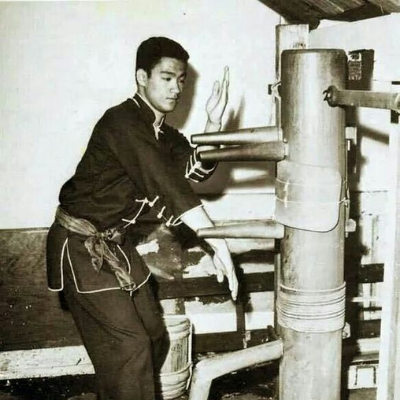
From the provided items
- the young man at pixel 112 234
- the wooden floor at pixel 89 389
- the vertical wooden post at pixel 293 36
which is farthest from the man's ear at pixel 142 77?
the wooden floor at pixel 89 389

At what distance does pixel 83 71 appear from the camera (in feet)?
14.8

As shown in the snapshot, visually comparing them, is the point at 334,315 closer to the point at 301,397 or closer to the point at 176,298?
the point at 301,397

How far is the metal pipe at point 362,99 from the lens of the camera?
1.66 meters

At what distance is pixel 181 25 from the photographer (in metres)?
4.53

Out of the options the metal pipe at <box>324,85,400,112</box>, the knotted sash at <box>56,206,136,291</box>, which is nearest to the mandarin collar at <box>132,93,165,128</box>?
the knotted sash at <box>56,206,136,291</box>

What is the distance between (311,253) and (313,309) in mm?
217

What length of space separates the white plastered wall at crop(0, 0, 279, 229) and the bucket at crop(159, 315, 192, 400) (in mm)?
1179

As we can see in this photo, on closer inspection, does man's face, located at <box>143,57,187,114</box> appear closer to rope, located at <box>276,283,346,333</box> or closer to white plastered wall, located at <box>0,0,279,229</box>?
white plastered wall, located at <box>0,0,279,229</box>

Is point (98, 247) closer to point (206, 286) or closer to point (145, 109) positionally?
point (145, 109)

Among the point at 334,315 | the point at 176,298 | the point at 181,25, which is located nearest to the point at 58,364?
the point at 176,298

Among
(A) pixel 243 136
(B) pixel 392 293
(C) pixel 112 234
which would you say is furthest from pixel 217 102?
(B) pixel 392 293

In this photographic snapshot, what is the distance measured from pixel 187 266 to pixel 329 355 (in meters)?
2.85

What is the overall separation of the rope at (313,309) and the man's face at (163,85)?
68.6 inches

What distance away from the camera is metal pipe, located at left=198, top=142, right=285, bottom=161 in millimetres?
2053
